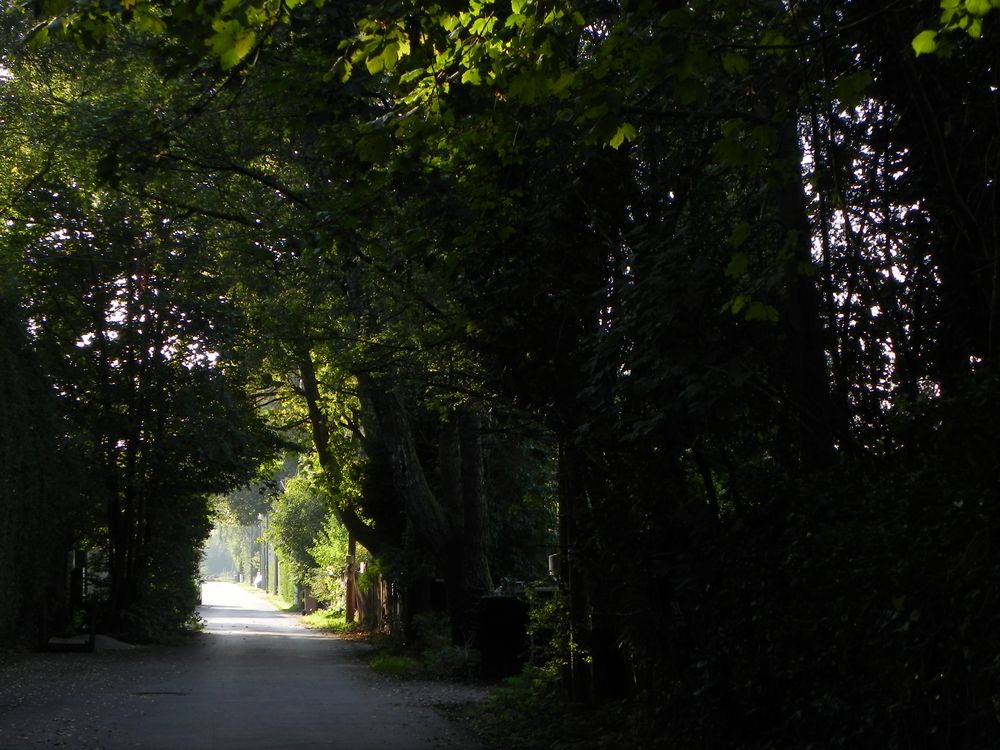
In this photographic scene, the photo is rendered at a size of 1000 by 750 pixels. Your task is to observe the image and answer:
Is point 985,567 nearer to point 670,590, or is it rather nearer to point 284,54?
point 670,590

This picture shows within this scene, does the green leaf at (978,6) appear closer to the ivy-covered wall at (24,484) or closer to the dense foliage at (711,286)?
the dense foliage at (711,286)

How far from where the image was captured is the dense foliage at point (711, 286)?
21.1 ft

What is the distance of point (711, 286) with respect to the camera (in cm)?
870

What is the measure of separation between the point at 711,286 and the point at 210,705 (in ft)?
30.9

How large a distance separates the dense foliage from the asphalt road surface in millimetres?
2449

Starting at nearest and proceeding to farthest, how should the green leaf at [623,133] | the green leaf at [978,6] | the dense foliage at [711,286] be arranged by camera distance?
the green leaf at [978,6] < the dense foliage at [711,286] < the green leaf at [623,133]

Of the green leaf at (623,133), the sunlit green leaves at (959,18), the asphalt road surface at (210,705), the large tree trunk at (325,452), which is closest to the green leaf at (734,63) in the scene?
the green leaf at (623,133)

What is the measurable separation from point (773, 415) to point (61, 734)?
8.04 metres

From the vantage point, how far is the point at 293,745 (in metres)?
11.0

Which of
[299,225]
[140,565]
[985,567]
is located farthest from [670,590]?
[140,565]

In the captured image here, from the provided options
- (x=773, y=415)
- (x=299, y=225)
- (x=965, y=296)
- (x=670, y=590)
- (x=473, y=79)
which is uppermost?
(x=299, y=225)

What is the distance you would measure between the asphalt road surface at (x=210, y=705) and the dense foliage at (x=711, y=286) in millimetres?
2449

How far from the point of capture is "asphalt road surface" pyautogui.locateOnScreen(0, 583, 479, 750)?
455 inches

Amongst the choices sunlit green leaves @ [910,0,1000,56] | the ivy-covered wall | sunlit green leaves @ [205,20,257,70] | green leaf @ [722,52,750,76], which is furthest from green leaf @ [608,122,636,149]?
the ivy-covered wall
